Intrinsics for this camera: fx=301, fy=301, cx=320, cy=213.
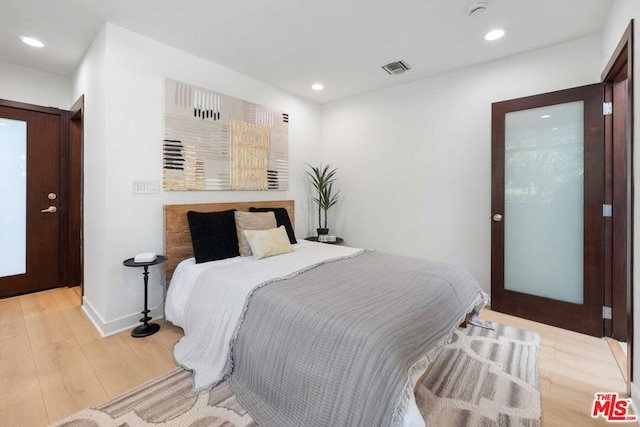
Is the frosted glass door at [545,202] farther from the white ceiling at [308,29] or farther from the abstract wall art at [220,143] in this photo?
the abstract wall art at [220,143]

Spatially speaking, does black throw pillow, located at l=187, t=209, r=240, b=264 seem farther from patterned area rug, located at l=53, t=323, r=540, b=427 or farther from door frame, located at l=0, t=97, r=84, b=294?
door frame, located at l=0, t=97, r=84, b=294

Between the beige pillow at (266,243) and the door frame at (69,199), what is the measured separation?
2342mm

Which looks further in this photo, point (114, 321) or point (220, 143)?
point (220, 143)

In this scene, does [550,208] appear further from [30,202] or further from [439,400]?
[30,202]

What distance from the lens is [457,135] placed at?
3314mm

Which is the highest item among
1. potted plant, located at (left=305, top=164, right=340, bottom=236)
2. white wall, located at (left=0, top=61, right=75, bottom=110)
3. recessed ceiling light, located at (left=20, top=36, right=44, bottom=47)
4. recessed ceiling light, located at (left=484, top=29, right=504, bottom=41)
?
recessed ceiling light, located at (left=20, top=36, right=44, bottom=47)

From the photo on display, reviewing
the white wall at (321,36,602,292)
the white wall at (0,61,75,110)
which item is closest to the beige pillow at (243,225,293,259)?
the white wall at (321,36,602,292)

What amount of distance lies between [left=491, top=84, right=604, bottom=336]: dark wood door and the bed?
857 mm

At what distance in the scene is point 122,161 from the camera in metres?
2.52

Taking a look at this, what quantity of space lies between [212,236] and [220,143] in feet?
3.50

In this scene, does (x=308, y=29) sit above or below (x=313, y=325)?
above

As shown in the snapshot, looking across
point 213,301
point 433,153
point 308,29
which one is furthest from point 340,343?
point 433,153

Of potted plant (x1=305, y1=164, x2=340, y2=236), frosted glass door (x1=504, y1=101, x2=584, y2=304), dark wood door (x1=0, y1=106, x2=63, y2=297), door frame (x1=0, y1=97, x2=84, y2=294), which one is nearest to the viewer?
frosted glass door (x1=504, y1=101, x2=584, y2=304)

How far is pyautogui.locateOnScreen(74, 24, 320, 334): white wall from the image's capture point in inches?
97.2
